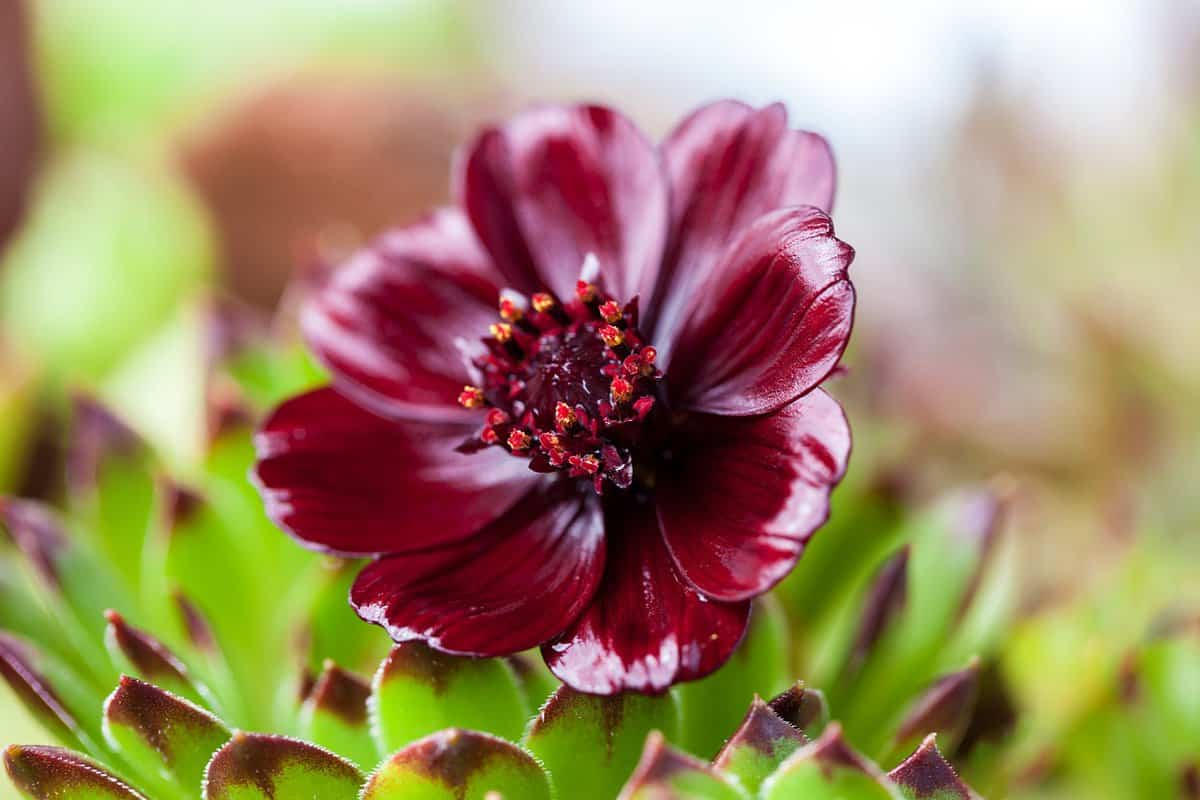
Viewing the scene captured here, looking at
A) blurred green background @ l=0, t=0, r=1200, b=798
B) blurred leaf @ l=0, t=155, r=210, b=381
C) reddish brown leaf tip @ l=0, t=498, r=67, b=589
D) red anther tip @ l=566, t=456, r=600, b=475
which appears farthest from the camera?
blurred leaf @ l=0, t=155, r=210, b=381

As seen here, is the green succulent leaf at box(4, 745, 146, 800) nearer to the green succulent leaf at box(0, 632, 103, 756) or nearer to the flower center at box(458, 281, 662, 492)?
the green succulent leaf at box(0, 632, 103, 756)

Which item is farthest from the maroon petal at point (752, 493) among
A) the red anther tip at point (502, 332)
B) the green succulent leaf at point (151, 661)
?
the green succulent leaf at point (151, 661)

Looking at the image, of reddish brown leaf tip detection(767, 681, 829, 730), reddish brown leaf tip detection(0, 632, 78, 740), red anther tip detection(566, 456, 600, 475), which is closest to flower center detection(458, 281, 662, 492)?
red anther tip detection(566, 456, 600, 475)

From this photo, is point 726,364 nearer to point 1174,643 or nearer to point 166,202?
point 1174,643

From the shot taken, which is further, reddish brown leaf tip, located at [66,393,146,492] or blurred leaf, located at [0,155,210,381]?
blurred leaf, located at [0,155,210,381]

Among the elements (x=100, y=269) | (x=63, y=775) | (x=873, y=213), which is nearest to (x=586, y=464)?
(x=63, y=775)

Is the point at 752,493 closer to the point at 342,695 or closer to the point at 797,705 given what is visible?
the point at 797,705

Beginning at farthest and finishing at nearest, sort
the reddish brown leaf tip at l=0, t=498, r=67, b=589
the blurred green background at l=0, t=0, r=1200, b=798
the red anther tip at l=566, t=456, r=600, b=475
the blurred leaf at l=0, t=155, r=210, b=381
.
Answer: the blurred leaf at l=0, t=155, r=210, b=381
the blurred green background at l=0, t=0, r=1200, b=798
the reddish brown leaf tip at l=0, t=498, r=67, b=589
the red anther tip at l=566, t=456, r=600, b=475
